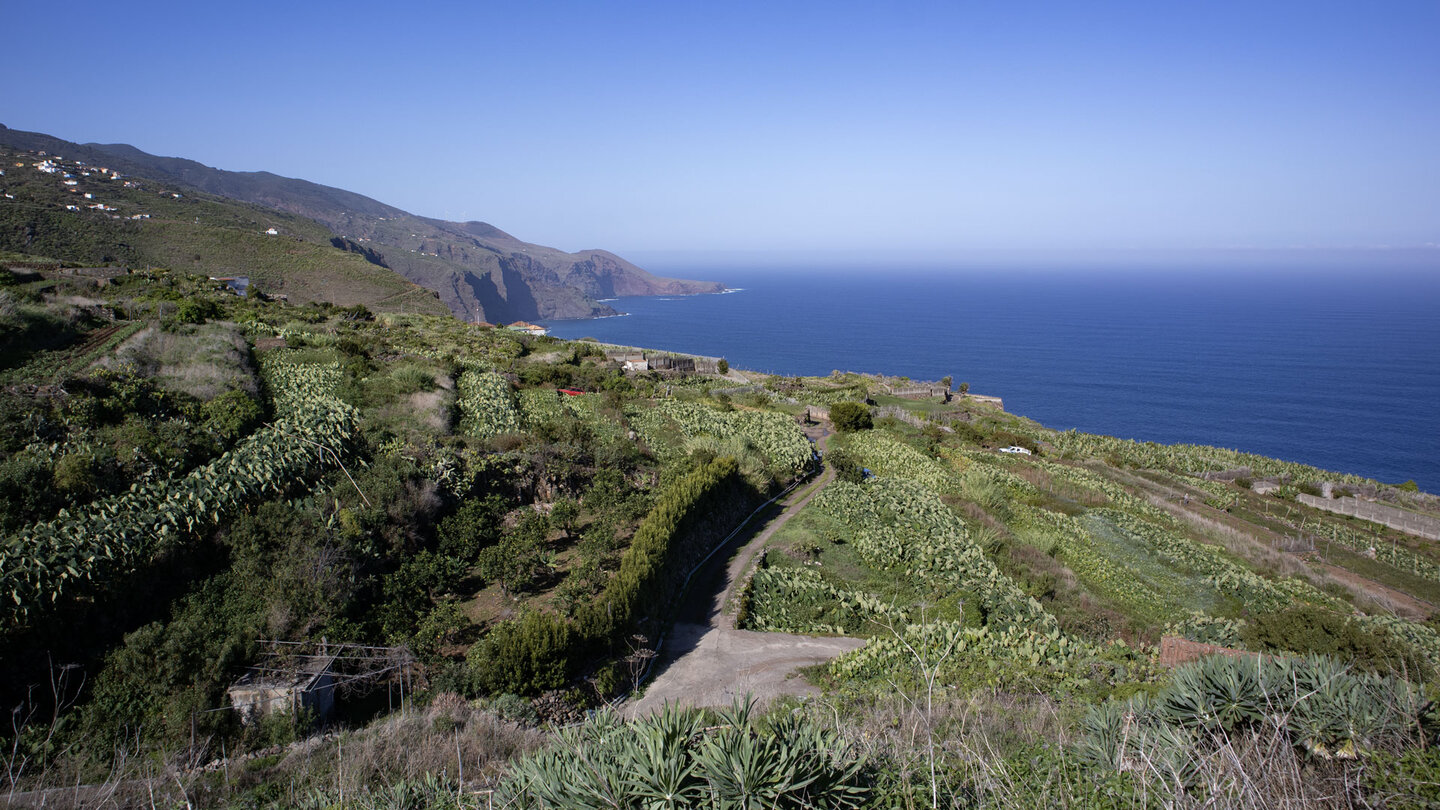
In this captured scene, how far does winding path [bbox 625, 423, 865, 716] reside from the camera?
409 inches

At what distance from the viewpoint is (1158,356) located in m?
101

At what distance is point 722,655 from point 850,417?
19.2 metres

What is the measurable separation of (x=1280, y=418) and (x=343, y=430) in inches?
3282

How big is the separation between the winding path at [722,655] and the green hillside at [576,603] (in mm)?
225

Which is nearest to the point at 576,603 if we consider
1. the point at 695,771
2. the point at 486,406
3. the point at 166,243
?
the point at 695,771

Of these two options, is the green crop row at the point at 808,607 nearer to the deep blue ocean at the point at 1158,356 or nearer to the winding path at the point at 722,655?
the winding path at the point at 722,655

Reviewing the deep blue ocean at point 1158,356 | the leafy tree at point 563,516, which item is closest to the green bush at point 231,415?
the leafy tree at point 563,516

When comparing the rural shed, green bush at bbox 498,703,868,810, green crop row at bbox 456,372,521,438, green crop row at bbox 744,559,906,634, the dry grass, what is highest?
the dry grass

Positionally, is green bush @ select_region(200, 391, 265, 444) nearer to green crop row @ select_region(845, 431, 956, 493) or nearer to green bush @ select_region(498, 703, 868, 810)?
green bush @ select_region(498, 703, 868, 810)

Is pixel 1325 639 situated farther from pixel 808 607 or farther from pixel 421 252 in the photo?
pixel 421 252

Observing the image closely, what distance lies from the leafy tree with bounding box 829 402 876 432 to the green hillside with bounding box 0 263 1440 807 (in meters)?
3.15

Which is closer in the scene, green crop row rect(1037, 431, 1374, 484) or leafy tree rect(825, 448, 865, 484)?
leafy tree rect(825, 448, 865, 484)

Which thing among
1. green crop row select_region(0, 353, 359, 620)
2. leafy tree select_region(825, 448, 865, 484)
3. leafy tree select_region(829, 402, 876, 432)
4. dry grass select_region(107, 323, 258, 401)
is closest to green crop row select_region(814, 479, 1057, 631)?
leafy tree select_region(825, 448, 865, 484)

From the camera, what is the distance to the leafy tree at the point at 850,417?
1160 inches
